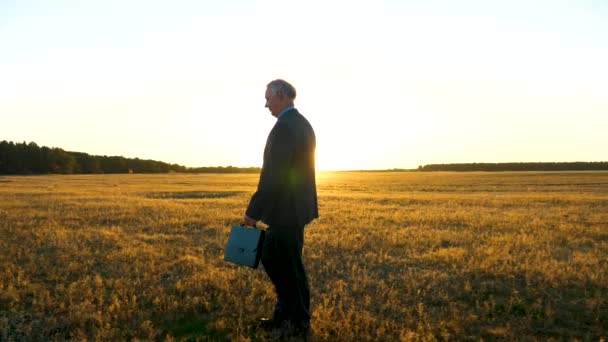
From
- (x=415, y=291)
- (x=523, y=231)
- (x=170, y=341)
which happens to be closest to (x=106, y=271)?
(x=170, y=341)

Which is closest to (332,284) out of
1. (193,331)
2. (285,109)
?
(193,331)

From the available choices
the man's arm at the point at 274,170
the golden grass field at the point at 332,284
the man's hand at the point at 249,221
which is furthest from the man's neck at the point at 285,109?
the golden grass field at the point at 332,284

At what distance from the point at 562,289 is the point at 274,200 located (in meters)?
5.15

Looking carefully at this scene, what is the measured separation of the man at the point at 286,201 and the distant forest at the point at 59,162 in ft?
336

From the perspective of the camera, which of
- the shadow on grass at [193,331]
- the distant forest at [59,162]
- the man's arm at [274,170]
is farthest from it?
the distant forest at [59,162]

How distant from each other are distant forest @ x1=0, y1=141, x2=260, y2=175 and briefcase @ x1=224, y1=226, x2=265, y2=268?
335 ft

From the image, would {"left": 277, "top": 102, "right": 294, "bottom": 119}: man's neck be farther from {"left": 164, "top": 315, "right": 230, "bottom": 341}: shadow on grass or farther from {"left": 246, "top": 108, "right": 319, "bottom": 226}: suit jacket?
{"left": 164, "top": 315, "right": 230, "bottom": 341}: shadow on grass

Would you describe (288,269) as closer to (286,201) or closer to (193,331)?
(286,201)

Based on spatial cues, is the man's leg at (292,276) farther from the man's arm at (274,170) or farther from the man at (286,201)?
the man's arm at (274,170)

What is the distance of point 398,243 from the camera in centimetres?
1172

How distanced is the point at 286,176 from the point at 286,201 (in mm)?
277

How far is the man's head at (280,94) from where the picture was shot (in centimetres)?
530

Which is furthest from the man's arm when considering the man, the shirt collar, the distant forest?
the distant forest

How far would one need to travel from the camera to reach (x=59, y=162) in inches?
3935
